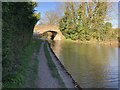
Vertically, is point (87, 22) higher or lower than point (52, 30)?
higher

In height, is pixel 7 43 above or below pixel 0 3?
below

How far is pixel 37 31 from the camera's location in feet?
191

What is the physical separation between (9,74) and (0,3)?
1917 millimetres

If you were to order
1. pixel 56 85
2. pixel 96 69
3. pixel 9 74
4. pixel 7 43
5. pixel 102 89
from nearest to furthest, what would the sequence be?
pixel 7 43 → pixel 9 74 → pixel 56 85 → pixel 102 89 → pixel 96 69

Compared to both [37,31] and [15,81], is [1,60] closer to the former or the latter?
[15,81]

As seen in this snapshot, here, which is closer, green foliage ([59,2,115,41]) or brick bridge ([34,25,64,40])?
green foliage ([59,2,115,41])

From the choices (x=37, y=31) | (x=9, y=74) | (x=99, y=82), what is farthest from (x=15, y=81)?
(x=37, y=31)

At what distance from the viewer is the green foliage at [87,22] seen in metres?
49.6

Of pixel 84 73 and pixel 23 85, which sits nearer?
pixel 23 85

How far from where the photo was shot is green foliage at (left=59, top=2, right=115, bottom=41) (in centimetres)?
4962

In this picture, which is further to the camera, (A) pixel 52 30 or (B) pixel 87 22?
(A) pixel 52 30

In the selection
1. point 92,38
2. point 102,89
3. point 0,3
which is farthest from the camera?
point 92,38

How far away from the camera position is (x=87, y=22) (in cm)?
5109

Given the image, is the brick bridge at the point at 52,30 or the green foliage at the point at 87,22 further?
the brick bridge at the point at 52,30
